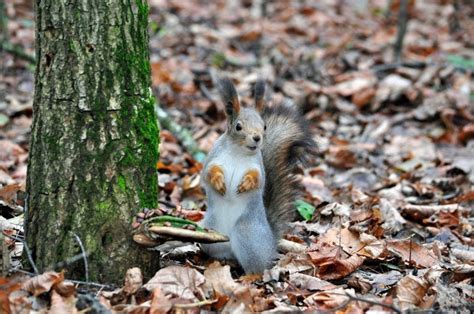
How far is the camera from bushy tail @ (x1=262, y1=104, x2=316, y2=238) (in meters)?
3.72

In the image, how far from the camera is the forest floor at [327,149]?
292 cm

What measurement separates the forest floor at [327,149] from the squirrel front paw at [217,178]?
1.28 feet

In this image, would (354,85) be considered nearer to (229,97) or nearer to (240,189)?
(229,97)

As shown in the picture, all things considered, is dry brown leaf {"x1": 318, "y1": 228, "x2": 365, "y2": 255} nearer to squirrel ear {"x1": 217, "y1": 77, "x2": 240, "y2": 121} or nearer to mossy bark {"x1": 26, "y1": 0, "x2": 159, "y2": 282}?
squirrel ear {"x1": 217, "y1": 77, "x2": 240, "y2": 121}

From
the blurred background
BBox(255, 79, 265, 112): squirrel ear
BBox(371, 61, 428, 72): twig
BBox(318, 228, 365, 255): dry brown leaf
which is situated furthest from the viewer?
BBox(371, 61, 428, 72): twig

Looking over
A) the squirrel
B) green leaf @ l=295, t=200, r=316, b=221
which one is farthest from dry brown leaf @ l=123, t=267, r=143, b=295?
green leaf @ l=295, t=200, r=316, b=221

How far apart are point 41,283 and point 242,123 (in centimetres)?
121

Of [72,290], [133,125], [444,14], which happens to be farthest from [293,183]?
[444,14]

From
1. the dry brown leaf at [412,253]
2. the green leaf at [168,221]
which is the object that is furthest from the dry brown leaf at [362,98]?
the green leaf at [168,221]

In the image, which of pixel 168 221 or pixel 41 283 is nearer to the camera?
pixel 41 283

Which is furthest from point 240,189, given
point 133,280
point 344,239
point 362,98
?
point 362,98

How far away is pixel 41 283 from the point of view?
2.61 m

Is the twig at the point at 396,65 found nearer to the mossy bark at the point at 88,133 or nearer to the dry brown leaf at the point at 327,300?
the dry brown leaf at the point at 327,300

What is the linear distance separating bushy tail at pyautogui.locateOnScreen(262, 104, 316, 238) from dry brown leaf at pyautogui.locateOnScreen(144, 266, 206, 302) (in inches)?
32.9
